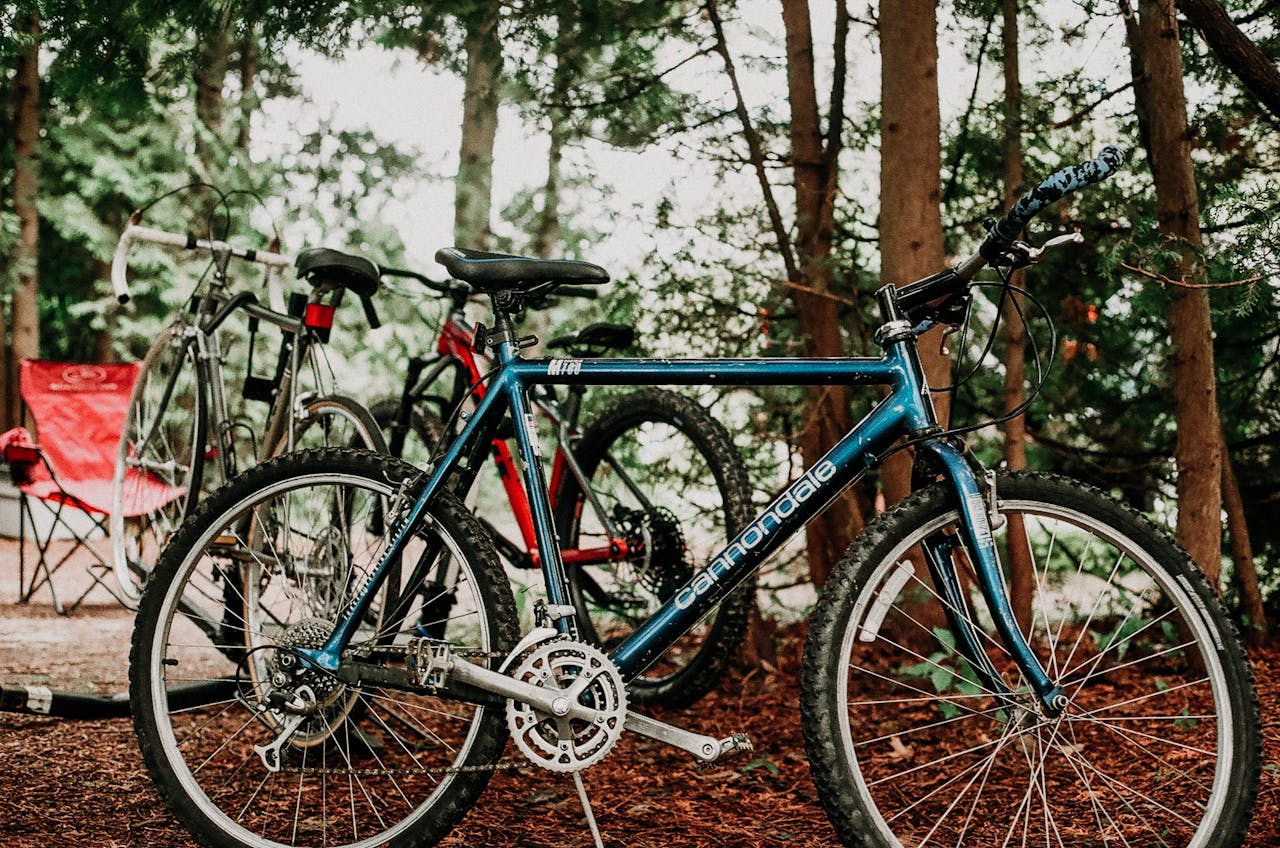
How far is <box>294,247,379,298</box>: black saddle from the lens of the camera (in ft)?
9.19

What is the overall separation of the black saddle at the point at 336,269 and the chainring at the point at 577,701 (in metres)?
1.21

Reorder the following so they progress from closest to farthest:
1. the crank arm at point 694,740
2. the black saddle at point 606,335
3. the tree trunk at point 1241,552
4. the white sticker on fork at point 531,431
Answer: the crank arm at point 694,740, the white sticker on fork at point 531,431, the black saddle at point 606,335, the tree trunk at point 1241,552

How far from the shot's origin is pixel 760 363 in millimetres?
2170

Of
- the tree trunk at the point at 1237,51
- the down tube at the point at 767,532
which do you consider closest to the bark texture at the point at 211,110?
the tree trunk at the point at 1237,51

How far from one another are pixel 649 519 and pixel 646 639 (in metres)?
0.97

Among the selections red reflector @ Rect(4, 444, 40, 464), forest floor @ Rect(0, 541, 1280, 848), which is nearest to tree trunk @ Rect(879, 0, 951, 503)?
forest floor @ Rect(0, 541, 1280, 848)

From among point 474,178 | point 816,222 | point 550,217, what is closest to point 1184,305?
point 816,222

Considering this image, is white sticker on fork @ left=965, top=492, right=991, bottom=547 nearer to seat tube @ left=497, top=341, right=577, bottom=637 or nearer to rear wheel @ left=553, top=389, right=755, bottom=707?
seat tube @ left=497, top=341, right=577, bottom=637

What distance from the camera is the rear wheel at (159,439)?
11.0 ft

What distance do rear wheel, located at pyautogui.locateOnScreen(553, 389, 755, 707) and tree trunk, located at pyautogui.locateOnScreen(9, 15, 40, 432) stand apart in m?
8.41

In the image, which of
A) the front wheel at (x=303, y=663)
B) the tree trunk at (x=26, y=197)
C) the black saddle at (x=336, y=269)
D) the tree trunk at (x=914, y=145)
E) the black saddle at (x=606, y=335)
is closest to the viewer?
the front wheel at (x=303, y=663)

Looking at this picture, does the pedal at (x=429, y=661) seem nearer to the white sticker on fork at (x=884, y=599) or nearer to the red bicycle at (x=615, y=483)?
the red bicycle at (x=615, y=483)

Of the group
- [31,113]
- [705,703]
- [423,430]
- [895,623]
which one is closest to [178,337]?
[423,430]

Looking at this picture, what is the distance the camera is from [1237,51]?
8.69ft
